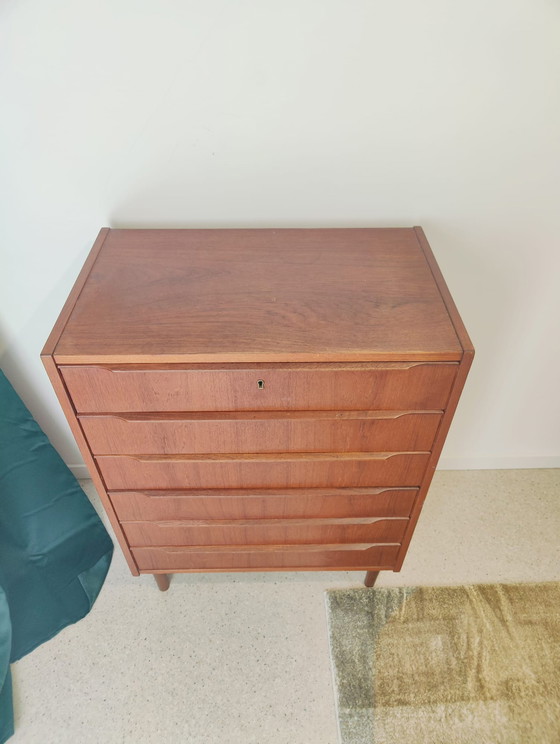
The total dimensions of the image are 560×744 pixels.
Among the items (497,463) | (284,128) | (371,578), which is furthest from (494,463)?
(284,128)

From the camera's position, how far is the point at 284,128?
1039 millimetres

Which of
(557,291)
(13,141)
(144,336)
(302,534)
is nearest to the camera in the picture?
(144,336)

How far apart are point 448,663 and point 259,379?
3.29 ft

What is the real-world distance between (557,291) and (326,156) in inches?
28.2

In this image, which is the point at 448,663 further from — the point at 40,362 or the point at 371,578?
the point at 40,362

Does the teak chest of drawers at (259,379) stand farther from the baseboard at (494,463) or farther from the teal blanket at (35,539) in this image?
the baseboard at (494,463)

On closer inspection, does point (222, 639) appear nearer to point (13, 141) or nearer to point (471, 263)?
point (471, 263)

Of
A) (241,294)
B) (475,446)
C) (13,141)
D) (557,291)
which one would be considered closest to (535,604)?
(475,446)

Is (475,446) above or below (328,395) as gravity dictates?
below

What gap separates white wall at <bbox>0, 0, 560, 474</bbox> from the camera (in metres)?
0.93

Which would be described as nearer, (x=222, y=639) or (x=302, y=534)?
(x=302, y=534)

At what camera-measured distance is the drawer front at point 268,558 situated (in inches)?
49.3

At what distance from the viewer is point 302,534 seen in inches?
47.7

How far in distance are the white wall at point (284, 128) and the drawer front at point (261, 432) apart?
49cm
